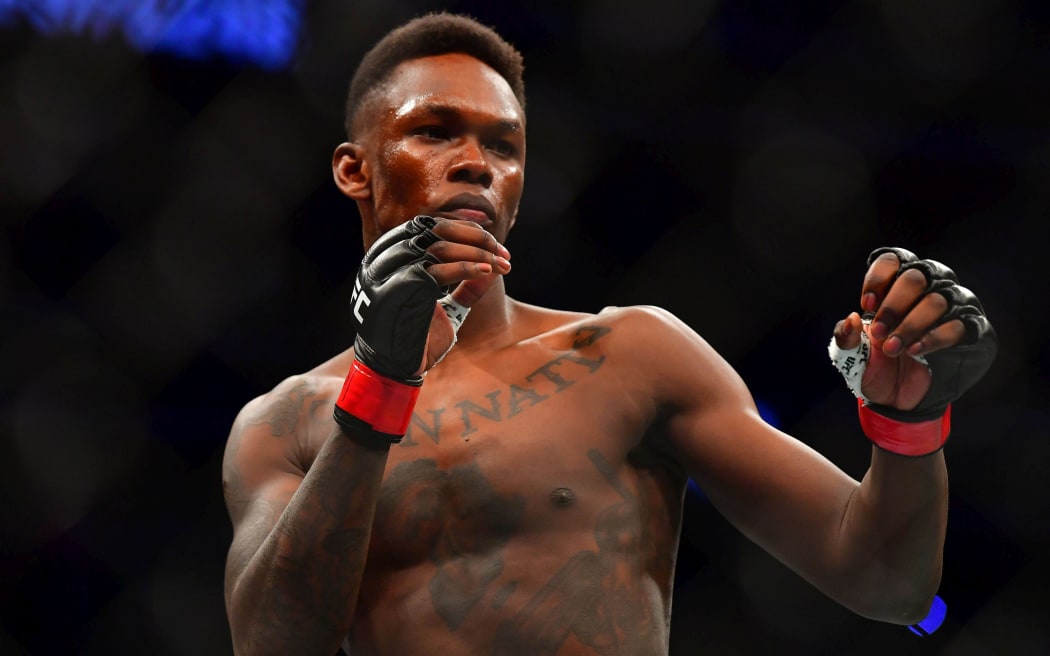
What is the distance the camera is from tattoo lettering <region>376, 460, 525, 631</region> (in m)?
1.25

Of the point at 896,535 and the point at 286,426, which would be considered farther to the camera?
the point at 286,426

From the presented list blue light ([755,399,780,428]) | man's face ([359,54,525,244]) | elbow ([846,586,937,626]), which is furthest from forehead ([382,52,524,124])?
blue light ([755,399,780,428])

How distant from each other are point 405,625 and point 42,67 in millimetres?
1467

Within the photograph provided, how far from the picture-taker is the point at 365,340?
1099 millimetres

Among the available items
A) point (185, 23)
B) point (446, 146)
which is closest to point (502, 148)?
point (446, 146)

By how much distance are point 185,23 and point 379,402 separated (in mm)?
1346

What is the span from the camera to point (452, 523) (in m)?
1.29

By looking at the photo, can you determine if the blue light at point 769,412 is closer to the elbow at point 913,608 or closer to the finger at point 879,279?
the elbow at point 913,608

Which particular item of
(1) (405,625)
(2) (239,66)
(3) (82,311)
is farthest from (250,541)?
(2) (239,66)

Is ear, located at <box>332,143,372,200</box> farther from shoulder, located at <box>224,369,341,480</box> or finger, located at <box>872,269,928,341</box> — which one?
finger, located at <box>872,269,928,341</box>

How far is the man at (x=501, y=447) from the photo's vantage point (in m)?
1.07

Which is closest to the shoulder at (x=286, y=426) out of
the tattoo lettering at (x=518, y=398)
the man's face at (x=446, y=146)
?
the tattoo lettering at (x=518, y=398)

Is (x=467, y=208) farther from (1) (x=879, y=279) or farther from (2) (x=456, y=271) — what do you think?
(1) (x=879, y=279)

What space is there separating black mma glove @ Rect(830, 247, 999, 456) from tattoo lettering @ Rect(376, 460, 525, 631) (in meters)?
0.44
